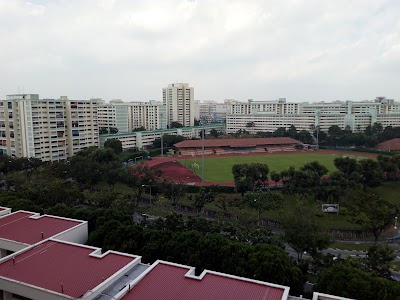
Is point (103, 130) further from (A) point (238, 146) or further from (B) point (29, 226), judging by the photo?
(B) point (29, 226)

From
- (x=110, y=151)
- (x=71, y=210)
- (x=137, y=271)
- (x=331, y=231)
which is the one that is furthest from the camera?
(x=110, y=151)

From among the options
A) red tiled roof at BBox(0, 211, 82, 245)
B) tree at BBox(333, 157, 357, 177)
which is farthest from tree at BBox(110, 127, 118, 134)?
red tiled roof at BBox(0, 211, 82, 245)

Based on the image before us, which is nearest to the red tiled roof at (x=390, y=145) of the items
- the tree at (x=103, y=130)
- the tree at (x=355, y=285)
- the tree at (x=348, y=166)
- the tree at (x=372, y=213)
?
the tree at (x=348, y=166)

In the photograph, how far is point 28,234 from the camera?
49.1 feet

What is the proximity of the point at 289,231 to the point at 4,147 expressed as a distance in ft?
146

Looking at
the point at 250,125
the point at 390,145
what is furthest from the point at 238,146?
the point at 390,145

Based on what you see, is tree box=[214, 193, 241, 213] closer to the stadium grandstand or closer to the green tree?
the green tree

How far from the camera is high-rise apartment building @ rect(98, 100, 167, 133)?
233ft

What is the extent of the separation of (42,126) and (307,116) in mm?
56354

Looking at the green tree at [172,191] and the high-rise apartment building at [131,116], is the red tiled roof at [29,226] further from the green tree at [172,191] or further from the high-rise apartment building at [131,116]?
the high-rise apartment building at [131,116]

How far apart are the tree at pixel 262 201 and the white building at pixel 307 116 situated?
184 feet

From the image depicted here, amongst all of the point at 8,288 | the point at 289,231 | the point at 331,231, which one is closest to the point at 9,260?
the point at 8,288

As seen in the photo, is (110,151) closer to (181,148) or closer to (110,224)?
(181,148)

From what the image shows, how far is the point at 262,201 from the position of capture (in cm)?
2397
